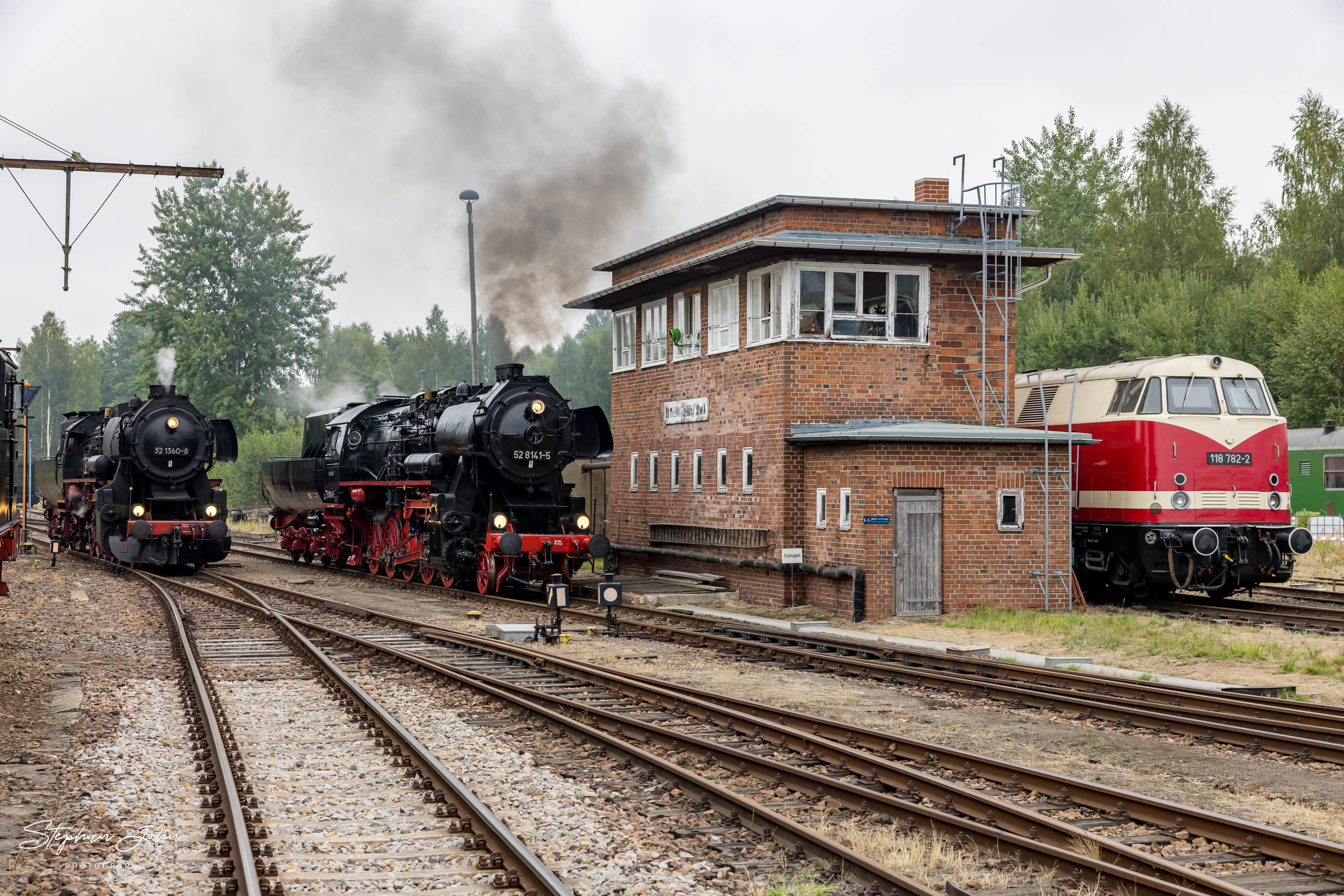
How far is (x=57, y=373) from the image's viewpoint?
352 ft

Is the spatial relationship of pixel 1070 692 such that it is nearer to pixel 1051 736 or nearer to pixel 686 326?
pixel 1051 736

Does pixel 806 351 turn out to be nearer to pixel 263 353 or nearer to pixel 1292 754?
pixel 1292 754

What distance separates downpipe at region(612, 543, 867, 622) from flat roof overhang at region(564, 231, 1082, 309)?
188 inches

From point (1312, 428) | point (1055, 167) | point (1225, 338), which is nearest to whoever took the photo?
point (1312, 428)

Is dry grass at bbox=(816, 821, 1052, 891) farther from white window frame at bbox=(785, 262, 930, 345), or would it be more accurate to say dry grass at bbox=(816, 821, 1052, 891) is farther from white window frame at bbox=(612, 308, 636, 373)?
white window frame at bbox=(612, 308, 636, 373)

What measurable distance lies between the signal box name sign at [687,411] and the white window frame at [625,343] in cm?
208

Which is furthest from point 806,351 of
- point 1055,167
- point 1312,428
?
point 1055,167

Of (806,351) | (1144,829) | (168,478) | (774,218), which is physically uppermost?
(774,218)

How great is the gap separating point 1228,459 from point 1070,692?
31.0 feet

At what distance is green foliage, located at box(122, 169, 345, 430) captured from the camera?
57.1 meters

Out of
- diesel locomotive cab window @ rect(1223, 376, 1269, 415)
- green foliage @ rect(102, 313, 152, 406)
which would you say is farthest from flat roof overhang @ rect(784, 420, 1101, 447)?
green foliage @ rect(102, 313, 152, 406)

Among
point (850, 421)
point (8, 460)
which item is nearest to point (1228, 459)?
point (850, 421)

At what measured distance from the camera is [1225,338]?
134 ft

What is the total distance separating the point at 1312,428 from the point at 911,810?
33849 mm
